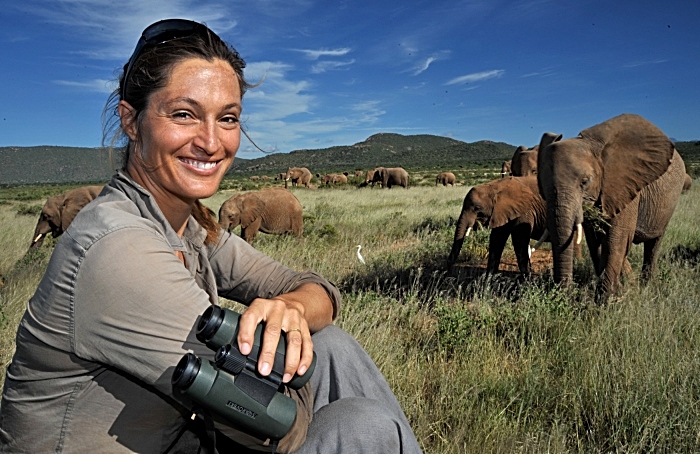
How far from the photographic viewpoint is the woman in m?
1.36

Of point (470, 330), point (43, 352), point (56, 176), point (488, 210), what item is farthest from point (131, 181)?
point (56, 176)

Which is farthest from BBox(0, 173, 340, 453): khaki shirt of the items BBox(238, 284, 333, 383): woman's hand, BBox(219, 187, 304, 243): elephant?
BBox(219, 187, 304, 243): elephant

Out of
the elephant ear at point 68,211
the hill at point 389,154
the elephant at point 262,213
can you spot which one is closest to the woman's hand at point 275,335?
the elephant at point 262,213

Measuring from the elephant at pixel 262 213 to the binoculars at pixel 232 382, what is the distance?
30.7 feet

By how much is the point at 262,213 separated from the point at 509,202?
507 centimetres

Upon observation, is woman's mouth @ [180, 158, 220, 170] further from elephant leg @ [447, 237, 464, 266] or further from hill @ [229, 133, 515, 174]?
hill @ [229, 133, 515, 174]

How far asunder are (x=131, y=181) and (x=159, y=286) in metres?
0.51

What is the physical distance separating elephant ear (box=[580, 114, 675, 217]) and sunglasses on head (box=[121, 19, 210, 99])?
5613 mm

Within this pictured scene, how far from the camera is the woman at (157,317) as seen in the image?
4.45 ft

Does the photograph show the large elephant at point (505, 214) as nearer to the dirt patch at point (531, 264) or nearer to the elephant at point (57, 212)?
the dirt patch at point (531, 264)

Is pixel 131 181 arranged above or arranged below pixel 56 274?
above

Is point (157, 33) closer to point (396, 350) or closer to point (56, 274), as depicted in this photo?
point (56, 274)

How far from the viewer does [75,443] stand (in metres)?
1.50

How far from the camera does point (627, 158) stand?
6.26 metres
